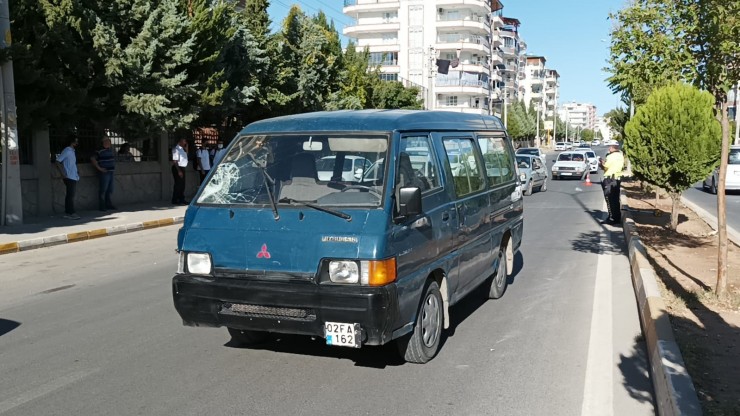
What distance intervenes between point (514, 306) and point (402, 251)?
3.22m

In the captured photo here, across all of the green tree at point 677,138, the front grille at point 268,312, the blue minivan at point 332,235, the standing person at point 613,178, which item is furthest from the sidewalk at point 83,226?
the green tree at point 677,138

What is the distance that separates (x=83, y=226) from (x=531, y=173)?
16.0m

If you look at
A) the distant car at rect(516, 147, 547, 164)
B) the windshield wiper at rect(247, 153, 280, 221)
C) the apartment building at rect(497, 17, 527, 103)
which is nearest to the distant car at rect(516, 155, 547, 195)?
the distant car at rect(516, 147, 547, 164)

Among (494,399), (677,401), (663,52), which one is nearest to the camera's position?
(677,401)

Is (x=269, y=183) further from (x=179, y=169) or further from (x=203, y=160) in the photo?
(x=203, y=160)

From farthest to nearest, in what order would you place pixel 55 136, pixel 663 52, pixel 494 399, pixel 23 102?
pixel 55 136
pixel 23 102
pixel 663 52
pixel 494 399

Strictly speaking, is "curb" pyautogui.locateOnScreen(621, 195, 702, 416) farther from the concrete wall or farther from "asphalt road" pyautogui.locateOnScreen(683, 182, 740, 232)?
the concrete wall

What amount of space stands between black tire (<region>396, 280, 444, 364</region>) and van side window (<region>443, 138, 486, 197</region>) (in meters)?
1.15

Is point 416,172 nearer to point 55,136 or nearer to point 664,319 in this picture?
point 664,319

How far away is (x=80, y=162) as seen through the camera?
59.5 feet

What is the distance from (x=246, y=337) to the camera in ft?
20.5

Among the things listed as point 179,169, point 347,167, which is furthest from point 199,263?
point 179,169

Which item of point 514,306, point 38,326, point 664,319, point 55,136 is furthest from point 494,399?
point 55,136

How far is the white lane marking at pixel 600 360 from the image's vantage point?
16.1 feet
